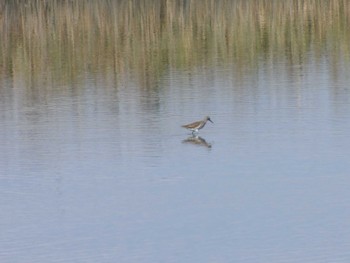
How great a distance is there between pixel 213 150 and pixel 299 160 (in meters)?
1.05

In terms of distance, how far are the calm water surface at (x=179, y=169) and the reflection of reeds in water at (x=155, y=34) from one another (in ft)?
4.10

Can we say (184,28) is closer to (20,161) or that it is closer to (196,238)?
(20,161)

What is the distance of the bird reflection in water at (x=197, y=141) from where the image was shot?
43.5 feet

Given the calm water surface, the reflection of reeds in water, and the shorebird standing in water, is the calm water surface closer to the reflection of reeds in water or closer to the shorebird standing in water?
the shorebird standing in water

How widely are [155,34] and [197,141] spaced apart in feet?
26.7

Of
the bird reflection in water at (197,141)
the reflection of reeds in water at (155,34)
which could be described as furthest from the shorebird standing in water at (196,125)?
the reflection of reeds in water at (155,34)

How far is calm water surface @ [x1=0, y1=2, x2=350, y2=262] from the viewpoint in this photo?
372 inches

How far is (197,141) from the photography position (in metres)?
13.4

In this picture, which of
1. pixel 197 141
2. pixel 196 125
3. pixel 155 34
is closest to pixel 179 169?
pixel 197 141

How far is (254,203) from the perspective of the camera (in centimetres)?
1052

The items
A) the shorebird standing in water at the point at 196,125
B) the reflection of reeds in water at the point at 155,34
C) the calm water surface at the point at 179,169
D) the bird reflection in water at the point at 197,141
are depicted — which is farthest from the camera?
the reflection of reeds in water at the point at 155,34

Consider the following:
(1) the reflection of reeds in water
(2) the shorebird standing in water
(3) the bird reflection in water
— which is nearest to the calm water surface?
(3) the bird reflection in water

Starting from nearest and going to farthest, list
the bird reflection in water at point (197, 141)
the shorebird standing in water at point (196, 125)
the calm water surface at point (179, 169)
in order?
1. the calm water surface at point (179, 169)
2. the bird reflection in water at point (197, 141)
3. the shorebird standing in water at point (196, 125)

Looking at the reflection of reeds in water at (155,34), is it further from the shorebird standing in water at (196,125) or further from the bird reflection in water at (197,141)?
the bird reflection in water at (197,141)
